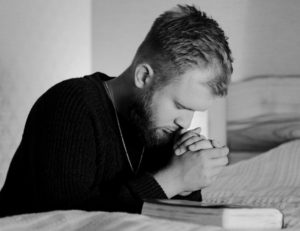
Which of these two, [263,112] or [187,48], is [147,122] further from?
[263,112]

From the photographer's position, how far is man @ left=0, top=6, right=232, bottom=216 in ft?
3.34

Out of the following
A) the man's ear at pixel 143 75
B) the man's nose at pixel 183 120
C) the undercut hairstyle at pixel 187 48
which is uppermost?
the undercut hairstyle at pixel 187 48

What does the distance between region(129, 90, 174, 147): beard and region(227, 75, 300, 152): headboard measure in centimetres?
103

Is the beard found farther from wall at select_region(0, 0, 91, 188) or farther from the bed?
wall at select_region(0, 0, 91, 188)

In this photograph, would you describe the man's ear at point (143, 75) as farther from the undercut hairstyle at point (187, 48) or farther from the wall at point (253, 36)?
the wall at point (253, 36)

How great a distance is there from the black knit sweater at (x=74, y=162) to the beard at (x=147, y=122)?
0.18ft

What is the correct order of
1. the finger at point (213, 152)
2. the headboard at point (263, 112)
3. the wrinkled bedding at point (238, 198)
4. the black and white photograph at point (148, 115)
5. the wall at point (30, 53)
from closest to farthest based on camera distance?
the wrinkled bedding at point (238, 198) → the black and white photograph at point (148, 115) → the finger at point (213, 152) → the wall at point (30, 53) → the headboard at point (263, 112)

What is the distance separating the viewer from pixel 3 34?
187 cm

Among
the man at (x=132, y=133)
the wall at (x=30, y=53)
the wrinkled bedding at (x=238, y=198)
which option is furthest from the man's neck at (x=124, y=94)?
the wall at (x=30, y=53)

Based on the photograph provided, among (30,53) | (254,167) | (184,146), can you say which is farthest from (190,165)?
(30,53)

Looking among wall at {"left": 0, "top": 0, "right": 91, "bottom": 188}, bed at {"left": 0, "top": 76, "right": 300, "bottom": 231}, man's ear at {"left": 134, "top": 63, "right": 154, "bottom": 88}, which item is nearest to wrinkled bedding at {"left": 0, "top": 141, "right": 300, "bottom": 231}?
bed at {"left": 0, "top": 76, "right": 300, "bottom": 231}

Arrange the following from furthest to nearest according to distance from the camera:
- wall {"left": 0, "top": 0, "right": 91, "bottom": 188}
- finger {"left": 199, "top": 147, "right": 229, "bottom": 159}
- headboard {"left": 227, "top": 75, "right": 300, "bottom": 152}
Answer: headboard {"left": 227, "top": 75, "right": 300, "bottom": 152}, wall {"left": 0, "top": 0, "right": 91, "bottom": 188}, finger {"left": 199, "top": 147, "right": 229, "bottom": 159}

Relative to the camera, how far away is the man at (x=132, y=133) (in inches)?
40.1

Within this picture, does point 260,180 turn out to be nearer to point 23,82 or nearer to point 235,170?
point 235,170
